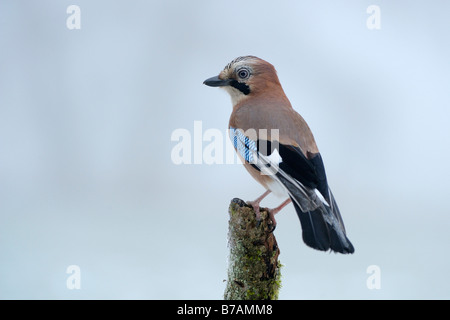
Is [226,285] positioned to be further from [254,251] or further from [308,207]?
[308,207]

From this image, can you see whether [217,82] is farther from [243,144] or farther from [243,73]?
[243,144]

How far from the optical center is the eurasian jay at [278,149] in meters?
2.44

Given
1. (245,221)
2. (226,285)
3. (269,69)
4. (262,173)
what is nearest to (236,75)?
(269,69)

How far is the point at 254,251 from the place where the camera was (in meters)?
2.55

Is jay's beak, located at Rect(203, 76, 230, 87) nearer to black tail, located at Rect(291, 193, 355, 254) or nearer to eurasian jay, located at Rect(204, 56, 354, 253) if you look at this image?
eurasian jay, located at Rect(204, 56, 354, 253)

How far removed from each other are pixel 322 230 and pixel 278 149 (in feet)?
1.52

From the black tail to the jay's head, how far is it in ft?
2.90

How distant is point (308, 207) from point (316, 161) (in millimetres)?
291

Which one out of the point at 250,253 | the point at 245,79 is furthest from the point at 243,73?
the point at 250,253

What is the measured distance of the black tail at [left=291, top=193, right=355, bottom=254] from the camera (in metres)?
2.38

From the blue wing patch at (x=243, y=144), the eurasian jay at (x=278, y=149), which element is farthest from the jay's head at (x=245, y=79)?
the blue wing patch at (x=243, y=144)

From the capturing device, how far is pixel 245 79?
3102mm

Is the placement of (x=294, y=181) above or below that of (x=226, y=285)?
above

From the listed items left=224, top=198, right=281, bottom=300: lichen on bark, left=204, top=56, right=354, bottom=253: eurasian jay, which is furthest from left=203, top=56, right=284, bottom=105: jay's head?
left=224, top=198, right=281, bottom=300: lichen on bark
